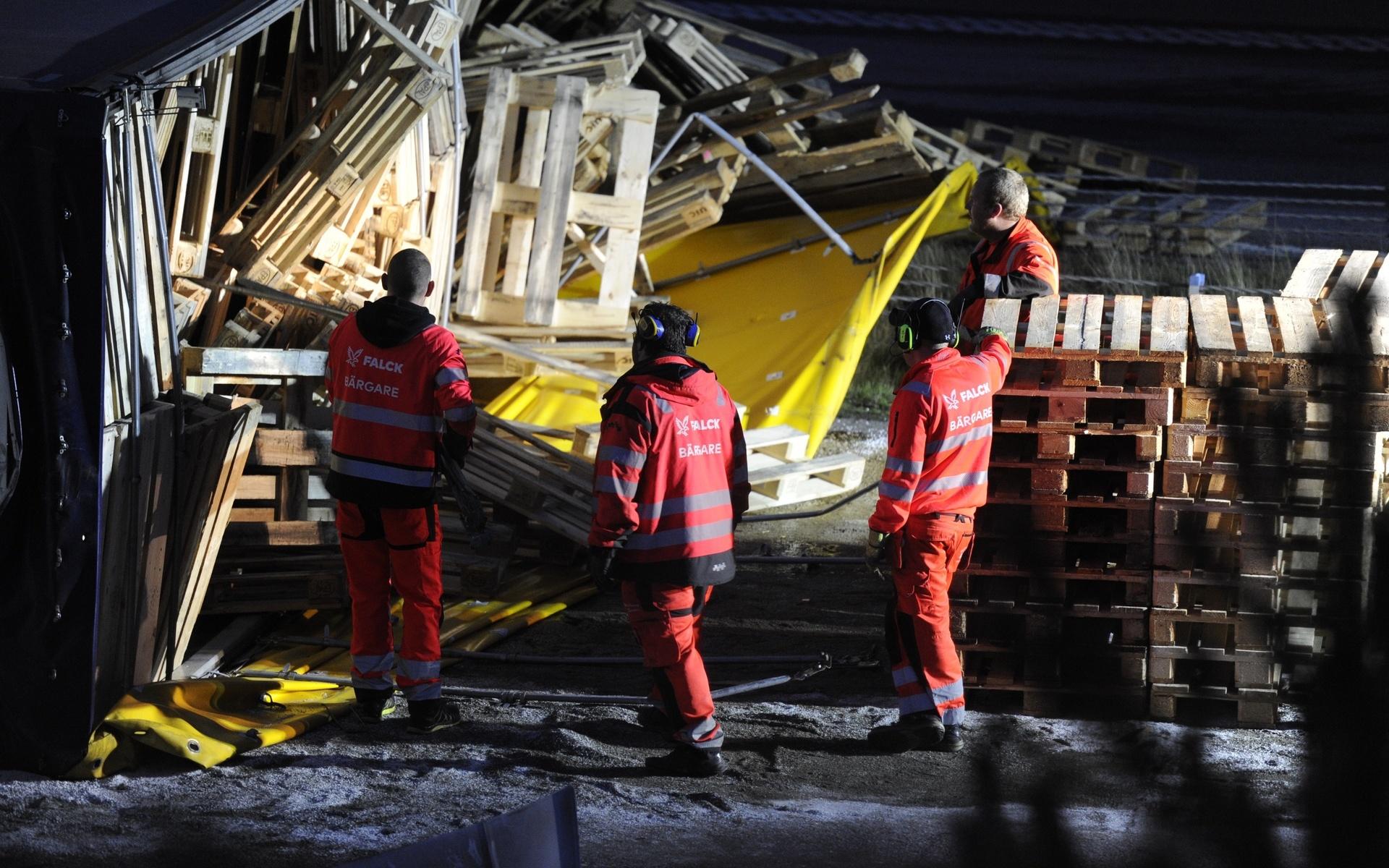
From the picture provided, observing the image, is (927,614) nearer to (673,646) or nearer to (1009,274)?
(673,646)

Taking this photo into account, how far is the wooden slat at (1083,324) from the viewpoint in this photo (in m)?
6.50

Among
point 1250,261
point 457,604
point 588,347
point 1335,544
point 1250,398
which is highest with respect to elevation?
point 1250,261

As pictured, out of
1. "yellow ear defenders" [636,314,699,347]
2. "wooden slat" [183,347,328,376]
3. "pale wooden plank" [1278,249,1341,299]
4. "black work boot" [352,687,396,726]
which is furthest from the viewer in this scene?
"wooden slat" [183,347,328,376]

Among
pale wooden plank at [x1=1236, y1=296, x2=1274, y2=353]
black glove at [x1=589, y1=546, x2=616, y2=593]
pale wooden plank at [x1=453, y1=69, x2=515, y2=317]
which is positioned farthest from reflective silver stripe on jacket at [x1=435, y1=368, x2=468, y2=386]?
pale wooden plank at [x1=453, y1=69, x2=515, y2=317]

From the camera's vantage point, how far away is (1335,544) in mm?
1673

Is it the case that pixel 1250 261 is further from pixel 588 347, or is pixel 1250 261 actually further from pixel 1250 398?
pixel 1250 398

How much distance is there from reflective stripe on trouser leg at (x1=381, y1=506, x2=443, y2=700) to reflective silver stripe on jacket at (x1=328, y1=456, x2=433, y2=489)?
0.13 metres

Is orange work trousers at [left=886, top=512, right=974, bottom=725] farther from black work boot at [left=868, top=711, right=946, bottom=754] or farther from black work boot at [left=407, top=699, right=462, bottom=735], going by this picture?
black work boot at [left=407, top=699, right=462, bottom=735]

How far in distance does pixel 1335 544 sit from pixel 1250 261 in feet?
49.6

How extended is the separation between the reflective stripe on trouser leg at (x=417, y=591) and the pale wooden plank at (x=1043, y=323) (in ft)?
9.57

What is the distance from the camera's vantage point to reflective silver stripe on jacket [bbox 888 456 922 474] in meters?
6.09

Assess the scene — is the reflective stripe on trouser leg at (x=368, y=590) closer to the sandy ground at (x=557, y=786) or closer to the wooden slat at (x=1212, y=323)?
the sandy ground at (x=557, y=786)

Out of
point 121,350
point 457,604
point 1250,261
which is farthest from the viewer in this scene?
point 1250,261

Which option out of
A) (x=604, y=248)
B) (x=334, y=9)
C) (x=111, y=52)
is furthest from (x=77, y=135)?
(x=604, y=248)
